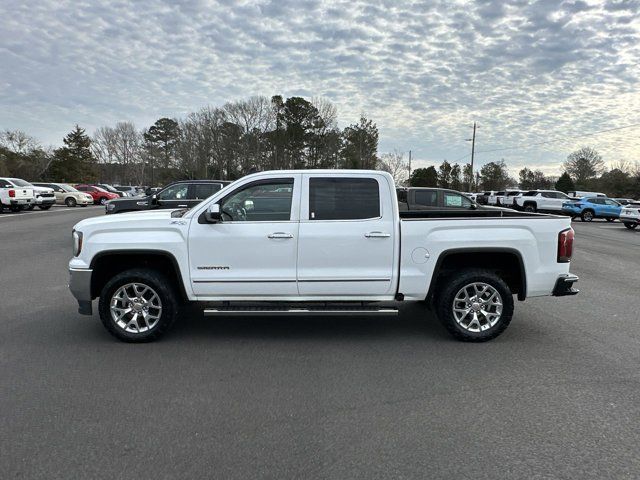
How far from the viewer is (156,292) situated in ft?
16.7

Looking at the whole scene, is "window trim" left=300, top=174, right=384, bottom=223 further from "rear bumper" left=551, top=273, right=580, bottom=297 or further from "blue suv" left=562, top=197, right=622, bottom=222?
"blue suv" left=562, top=197, right=622, bottom=222

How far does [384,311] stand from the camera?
200 inches

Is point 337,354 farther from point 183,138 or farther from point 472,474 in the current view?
point 183,138

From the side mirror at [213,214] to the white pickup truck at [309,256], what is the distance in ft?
0.04

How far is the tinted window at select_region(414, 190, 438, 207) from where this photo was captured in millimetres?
15555

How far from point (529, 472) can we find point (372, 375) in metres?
1.69

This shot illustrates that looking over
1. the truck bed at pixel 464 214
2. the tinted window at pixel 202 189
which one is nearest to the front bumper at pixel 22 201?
the tinted window at pixel 202 189

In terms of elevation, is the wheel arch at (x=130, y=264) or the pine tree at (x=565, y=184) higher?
the pine tree at (x=565, y=184)

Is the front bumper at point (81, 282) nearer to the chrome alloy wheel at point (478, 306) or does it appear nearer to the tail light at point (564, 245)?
the chrome alloy wheel at point (478, 306)

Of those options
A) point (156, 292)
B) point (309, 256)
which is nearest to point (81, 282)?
point (156, 292)

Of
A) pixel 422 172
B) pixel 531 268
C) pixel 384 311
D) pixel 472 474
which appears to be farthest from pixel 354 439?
pixel 422 172

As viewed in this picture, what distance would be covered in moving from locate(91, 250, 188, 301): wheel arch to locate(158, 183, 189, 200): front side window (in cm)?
852

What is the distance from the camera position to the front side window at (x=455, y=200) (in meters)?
15.7

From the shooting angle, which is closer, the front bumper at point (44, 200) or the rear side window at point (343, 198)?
the rear side window at point (343, 198)
